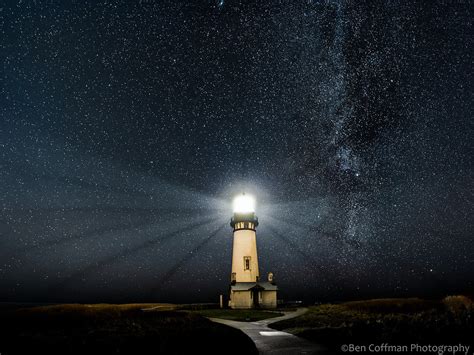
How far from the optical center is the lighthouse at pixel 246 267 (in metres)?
38.8

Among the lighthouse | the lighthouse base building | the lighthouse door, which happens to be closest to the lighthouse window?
the lighthouse

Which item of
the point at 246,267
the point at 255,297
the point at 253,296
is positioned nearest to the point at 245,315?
the point at 253,296

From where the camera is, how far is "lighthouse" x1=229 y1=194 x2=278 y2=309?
127 feet

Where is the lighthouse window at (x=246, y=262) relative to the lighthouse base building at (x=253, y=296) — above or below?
above

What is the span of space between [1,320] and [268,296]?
84.5 feet

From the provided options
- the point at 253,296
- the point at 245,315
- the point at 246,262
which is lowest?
the point at 245,315

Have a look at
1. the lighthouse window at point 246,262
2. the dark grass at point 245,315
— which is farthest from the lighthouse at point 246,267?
the dark grass at point 245,315

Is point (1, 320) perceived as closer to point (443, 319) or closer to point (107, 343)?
point (107, 343)

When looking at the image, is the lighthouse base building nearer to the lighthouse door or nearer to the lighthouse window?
the lighthouse door

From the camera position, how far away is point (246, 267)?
138 feet

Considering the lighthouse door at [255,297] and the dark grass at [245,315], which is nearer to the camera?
the dark grass at [245,315]

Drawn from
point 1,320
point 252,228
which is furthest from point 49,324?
point 252,228

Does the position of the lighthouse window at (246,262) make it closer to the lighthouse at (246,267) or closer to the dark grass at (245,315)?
the lighthouse at (246,267)

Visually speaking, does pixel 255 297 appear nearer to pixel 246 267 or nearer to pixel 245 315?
pixel 246 267
